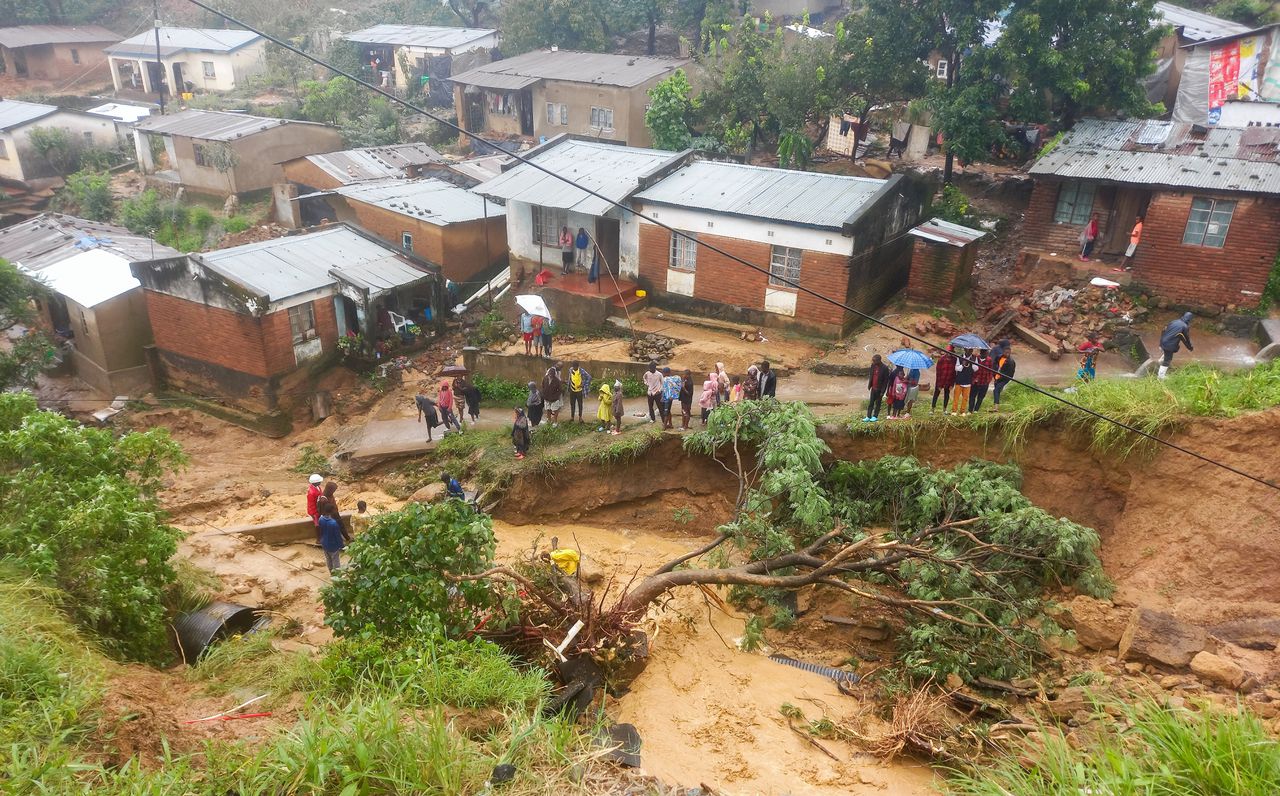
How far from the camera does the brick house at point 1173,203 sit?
657 inches

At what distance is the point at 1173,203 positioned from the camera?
17.4m

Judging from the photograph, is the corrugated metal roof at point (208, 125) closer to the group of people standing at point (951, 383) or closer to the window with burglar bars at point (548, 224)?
the window with burglar bars at point (548, 224)

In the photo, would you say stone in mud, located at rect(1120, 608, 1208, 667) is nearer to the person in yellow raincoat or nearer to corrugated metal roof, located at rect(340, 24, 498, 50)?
the person in yellow raincoat

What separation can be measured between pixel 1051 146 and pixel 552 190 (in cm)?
1244

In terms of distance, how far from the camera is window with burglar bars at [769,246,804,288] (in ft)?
60.7

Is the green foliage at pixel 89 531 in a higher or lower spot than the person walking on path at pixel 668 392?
higher

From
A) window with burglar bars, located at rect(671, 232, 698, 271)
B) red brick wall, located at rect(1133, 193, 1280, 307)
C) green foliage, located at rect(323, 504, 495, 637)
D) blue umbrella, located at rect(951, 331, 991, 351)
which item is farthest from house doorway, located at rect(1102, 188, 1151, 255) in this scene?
green foliage, located at rect(323, 504, 495, 637)

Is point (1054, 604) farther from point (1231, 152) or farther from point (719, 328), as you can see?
point (1231, 152)

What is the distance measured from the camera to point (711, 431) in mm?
13891

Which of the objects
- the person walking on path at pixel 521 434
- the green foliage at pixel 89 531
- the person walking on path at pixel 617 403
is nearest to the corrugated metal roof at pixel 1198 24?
the person walking on path at pixel 617 403

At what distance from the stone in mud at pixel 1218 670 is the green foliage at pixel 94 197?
3486 cm

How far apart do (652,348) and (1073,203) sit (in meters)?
10.9

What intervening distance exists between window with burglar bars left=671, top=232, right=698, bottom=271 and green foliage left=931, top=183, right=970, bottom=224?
7.09 m

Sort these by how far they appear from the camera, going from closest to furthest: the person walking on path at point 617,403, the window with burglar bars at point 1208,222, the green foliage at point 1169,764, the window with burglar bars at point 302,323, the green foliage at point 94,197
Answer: the green foliage at point 1169,764 → the person walking on path at point 617,403 → the window with burglar bars at point 1208,222 → the window with burglar bars at point 302,323 → the green foliage at point 94,197
